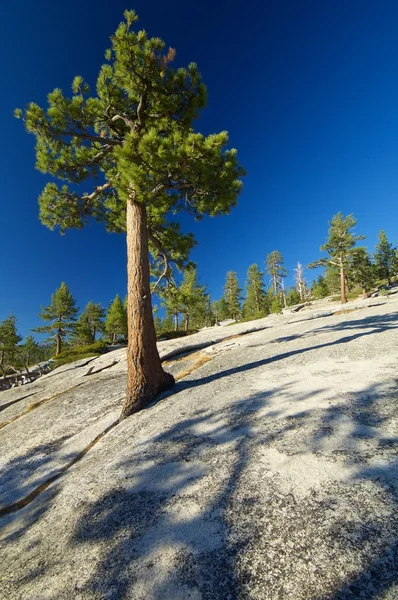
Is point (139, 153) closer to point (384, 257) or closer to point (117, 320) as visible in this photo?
point (117, 320)

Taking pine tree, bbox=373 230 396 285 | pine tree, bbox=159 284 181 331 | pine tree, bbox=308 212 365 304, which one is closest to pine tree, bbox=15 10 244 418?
pine tree, bbox=159 284 181 331

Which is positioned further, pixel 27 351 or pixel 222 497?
pixel 27 351

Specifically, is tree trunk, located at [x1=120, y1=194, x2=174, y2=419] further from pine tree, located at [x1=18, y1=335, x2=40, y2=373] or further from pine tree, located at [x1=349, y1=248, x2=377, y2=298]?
pine tree, located at [x1=349, y1=248, x2=377, y2=298]

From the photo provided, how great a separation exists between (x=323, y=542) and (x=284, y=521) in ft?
1.22

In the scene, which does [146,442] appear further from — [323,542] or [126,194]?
[126,194]

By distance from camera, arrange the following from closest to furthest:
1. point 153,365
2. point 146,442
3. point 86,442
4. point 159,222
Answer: point 146,442 < point 86,442 < point 153,365 < point 159,222

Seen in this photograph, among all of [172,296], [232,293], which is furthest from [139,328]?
[232,293]

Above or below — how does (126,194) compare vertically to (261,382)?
above

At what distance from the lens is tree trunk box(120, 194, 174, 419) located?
6453 mm

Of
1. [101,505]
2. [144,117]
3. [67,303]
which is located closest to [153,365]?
[101,505]

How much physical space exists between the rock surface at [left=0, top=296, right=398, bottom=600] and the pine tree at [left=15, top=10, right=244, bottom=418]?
1.94m

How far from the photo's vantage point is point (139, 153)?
5.98 metres

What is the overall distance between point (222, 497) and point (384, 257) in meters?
61.9

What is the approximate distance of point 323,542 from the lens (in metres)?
2.05
